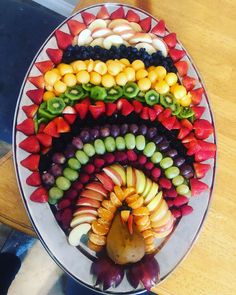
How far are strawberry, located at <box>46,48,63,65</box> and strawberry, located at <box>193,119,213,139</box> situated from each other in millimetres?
345

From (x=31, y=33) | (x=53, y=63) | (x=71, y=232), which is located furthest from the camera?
(x=31, y=33)

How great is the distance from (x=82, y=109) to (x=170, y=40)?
30 centimetres

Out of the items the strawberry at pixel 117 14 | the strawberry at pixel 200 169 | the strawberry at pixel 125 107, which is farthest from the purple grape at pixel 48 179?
the strawberry at pixel 117 14

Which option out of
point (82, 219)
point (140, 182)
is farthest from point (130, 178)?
point (82, 219)

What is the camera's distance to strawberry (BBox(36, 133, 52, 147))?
903mm

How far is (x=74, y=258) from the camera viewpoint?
88 centimetres

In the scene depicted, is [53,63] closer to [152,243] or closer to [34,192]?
[34,192]

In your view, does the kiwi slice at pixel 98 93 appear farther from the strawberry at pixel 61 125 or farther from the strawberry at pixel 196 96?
the strawberry at pixel 196 96

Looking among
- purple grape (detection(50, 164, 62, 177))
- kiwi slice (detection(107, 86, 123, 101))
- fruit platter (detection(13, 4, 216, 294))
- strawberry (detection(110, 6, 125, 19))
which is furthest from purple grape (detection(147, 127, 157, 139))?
strawberry (detection(110, 6, 125, 19))

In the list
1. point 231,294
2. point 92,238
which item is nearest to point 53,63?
point 92,238

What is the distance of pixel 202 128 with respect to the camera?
0.99 m

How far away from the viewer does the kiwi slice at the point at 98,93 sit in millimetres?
951

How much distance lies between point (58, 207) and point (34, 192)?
0.06 meters

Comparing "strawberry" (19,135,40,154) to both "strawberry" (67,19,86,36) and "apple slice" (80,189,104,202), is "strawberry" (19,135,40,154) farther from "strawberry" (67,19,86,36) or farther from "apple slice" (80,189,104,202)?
"strawberry" (67,19,86,36)
